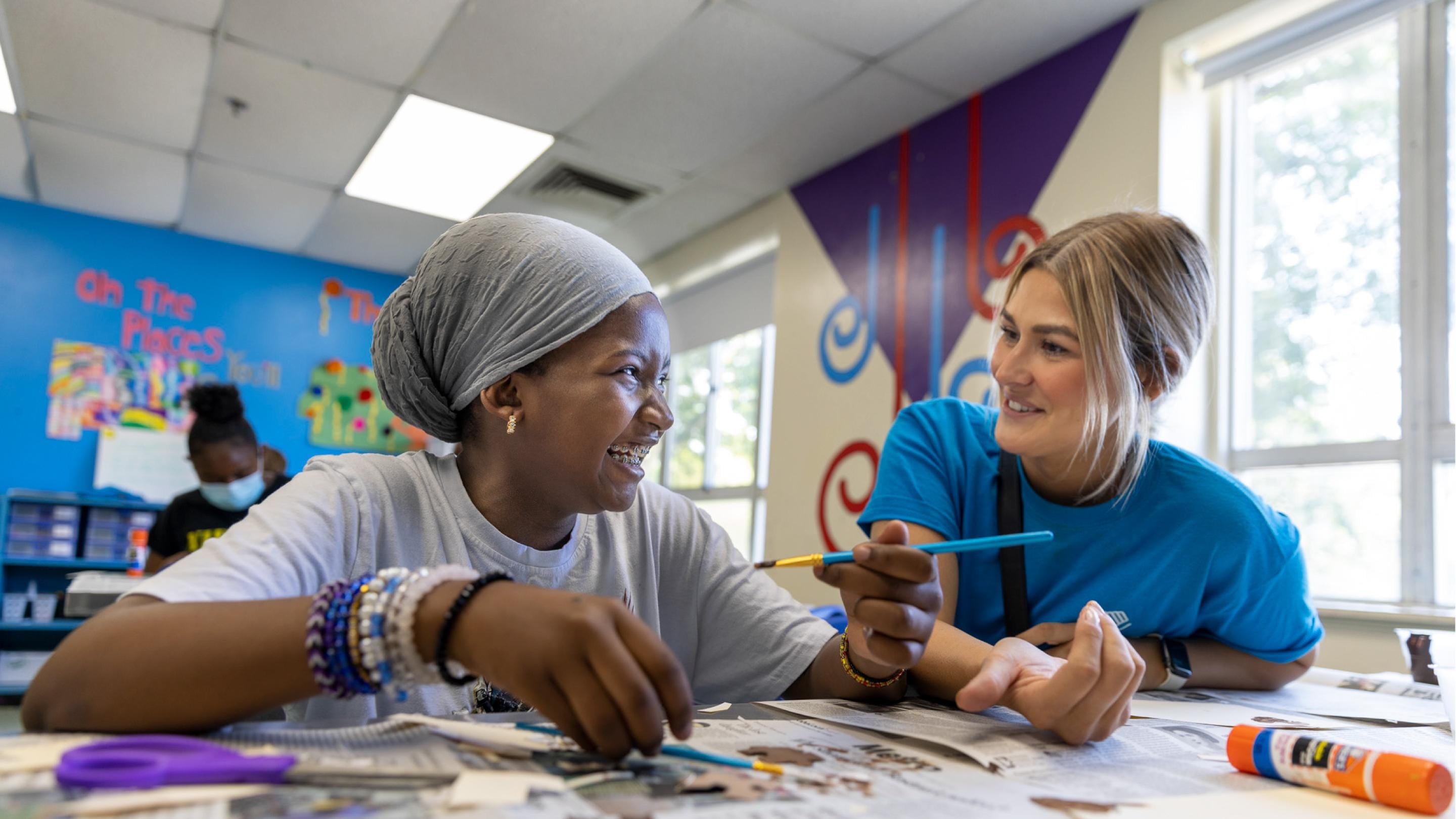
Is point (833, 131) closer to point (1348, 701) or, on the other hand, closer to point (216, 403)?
point (216, 403)

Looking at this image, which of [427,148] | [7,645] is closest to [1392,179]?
[427,148]

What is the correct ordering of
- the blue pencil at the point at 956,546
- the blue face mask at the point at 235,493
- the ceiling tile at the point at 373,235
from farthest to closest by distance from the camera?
the ceiling tile at the point at 373,235 → the blue face mask at the point at 235,493 → the blue pencil at the point at 956,546

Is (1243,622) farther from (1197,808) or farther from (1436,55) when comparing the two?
(1436,55)

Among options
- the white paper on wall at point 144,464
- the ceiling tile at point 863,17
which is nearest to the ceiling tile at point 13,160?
the white paper on wall at point 144,464

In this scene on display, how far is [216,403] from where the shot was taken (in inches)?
147

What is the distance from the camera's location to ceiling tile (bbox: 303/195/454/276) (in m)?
5.57

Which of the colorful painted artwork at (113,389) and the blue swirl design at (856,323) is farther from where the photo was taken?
the colorful painted artwork at (113,389)

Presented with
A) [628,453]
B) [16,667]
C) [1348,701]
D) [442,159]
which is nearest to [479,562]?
[628,453]

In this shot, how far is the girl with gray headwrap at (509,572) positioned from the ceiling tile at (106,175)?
4549 mm

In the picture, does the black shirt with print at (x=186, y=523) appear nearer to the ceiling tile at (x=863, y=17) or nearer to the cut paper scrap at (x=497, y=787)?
the ceiling tile at (x=863, y=17)

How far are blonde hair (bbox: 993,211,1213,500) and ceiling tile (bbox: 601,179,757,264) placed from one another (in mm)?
3727

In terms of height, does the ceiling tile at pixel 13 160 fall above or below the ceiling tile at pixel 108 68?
below

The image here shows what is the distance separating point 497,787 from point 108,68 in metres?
4.44

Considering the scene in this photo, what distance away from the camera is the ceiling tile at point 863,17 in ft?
10.8
